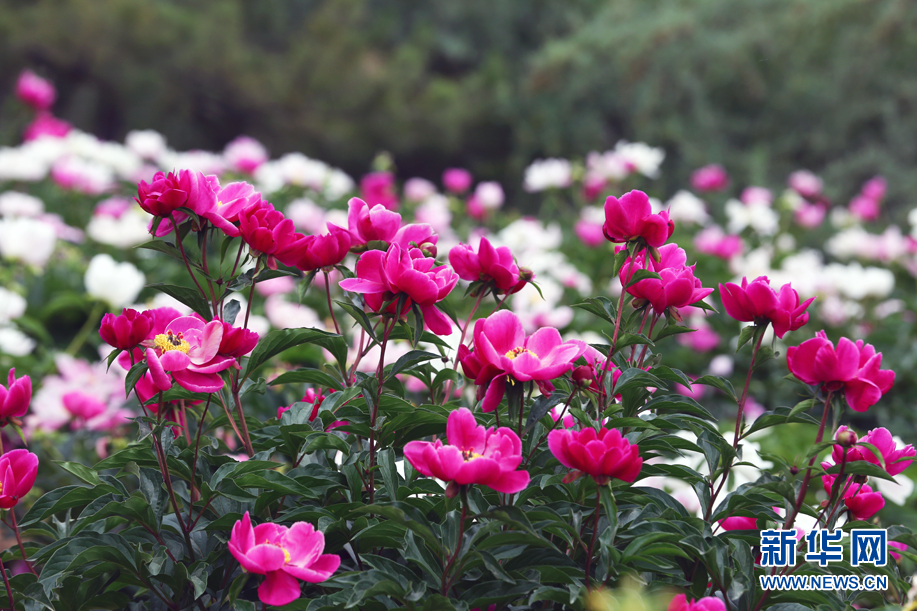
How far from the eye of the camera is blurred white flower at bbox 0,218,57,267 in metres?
2.73

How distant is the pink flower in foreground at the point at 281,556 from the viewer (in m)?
0.94

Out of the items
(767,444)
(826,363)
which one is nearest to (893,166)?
(767,444)

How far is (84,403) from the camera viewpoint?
2021 mm

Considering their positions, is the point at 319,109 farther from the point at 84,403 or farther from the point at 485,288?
the point at 485,288

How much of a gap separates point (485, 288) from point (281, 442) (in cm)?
40

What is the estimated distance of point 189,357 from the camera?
1.01 metres

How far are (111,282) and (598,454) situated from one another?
1.98 m

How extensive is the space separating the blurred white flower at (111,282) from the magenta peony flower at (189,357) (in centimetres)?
149

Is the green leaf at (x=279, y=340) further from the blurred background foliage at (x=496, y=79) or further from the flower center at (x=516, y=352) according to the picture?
the blurred background foliage at (x=496, y=79)

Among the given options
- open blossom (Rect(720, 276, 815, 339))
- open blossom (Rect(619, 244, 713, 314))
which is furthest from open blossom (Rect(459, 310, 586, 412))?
open blossom (Rect(720, 276, 815, 339))

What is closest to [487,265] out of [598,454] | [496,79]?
[598,454]

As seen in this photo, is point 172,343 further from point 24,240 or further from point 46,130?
point 46,130

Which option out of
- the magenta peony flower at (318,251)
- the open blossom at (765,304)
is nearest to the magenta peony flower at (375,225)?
Result: the magenta peony flower at (318,251)

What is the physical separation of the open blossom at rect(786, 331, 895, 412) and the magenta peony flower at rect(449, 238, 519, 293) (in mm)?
404
